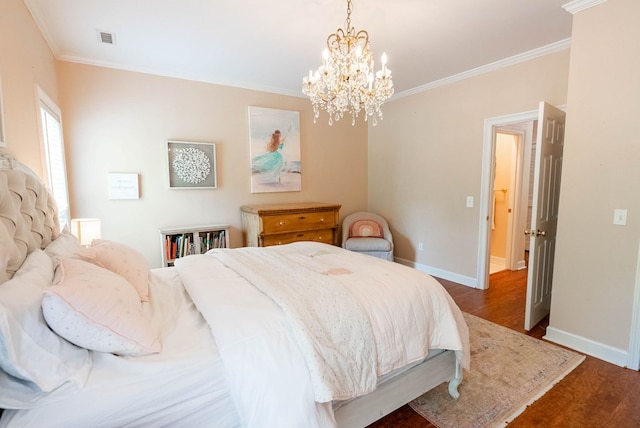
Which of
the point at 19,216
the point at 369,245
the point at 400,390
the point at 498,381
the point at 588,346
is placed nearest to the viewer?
the point at 19,216

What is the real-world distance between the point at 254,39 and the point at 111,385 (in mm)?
2747

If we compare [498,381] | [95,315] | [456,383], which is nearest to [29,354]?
[95,315]

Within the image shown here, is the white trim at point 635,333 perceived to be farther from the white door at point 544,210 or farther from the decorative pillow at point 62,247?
the decorative pillow at point 62,247

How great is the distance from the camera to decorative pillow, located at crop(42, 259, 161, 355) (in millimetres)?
1030

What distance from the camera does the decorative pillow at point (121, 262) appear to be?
161 centimetres

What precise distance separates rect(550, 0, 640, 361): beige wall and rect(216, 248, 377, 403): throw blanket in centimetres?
208

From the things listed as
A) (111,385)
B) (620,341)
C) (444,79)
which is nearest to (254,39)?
(444,79)

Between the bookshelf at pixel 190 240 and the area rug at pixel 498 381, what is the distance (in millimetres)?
2726

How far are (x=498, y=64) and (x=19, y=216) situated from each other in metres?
4.21

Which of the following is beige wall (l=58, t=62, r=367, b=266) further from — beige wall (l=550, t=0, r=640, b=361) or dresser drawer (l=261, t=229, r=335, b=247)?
beige wall (l=550, t=0, r=640, b=361)

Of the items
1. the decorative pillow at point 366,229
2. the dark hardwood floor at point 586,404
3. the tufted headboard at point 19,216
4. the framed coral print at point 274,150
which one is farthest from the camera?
the decorative pillow at point 366,229

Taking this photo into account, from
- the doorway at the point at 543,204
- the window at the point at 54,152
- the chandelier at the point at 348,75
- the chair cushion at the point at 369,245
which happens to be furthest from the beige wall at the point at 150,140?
the doorway at the point at 543,204

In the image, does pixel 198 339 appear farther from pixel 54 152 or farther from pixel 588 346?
pixel 588 346

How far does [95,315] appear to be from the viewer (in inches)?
42.6
